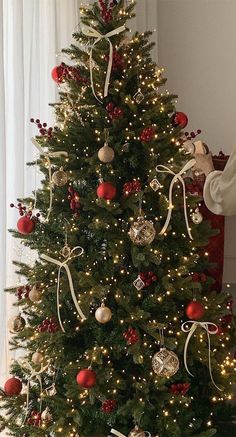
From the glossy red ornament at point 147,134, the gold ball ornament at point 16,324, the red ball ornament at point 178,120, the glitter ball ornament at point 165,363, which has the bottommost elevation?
the glitter ball ornament at point 165,363

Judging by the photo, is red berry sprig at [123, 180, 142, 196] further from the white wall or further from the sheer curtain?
the white wall

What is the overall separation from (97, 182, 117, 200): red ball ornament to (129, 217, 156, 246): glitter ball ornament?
0.11 meters

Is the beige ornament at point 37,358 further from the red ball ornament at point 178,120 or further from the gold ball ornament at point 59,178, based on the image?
the red ball ornament at point 178,120

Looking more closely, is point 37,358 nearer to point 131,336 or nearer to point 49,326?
point 49,326

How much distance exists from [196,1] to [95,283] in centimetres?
183

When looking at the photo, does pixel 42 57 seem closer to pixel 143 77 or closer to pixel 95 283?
pixel 143 77

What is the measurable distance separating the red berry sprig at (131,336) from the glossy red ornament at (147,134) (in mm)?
561

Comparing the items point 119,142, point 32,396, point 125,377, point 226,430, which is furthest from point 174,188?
point 226,430

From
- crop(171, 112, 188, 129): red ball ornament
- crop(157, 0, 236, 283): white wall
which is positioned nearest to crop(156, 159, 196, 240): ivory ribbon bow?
crop(171, 112, 188, 129): red ball ornament

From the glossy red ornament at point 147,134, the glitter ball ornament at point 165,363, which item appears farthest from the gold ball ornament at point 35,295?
the glossy red ornament at point 147,134

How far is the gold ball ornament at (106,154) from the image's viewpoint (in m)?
1.65

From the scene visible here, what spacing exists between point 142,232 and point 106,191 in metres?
0.16

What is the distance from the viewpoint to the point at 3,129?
78.7 inches

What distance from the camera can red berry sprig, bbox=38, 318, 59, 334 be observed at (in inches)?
65.7
